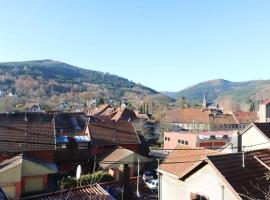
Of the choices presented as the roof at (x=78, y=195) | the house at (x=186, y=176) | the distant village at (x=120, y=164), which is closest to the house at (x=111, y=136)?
the distant village at (x=120, y=164)

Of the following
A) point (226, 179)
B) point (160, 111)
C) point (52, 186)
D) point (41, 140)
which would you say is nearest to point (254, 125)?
point (226, 179)

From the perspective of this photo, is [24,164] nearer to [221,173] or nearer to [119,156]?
[119,156]

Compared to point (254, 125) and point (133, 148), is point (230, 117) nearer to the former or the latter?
point (133, 148)

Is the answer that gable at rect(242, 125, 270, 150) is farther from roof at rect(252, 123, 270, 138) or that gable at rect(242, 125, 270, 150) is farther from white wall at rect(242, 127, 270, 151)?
roof at rect(252, 123, 270, 138)

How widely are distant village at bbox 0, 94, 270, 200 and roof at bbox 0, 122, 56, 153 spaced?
2cm

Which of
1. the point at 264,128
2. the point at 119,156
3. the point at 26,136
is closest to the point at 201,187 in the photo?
the point at 264,128

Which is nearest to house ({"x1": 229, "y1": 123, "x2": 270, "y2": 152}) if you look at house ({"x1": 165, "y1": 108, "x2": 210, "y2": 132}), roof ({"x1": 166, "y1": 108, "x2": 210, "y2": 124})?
house ({"x1": 165, "y1": 108, "x2": 210, "y2": 132})

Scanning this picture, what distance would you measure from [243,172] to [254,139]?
606 centimetres

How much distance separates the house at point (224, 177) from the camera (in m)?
15.3

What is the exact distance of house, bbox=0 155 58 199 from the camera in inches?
1083

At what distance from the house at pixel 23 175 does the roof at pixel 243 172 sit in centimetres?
1749

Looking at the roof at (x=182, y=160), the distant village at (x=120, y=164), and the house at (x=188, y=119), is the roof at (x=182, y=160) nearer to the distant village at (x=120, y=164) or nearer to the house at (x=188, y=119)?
the distant village at (x=120, y=164)

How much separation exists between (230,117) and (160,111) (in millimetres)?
20852

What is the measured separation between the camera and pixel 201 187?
16844 mm
